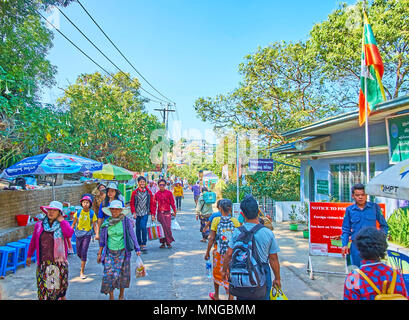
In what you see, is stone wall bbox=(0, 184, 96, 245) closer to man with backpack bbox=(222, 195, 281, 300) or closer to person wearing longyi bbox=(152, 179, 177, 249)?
person wearing longyi bbox=(152, 179, 177, 249)

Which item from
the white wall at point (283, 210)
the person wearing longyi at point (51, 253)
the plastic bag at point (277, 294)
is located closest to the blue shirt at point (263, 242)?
the plastic bag at point (277, 294)

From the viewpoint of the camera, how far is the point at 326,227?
5.92 m

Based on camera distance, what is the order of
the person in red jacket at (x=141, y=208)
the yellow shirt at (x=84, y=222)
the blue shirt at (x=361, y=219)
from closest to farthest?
the blue shirt at (x=361, y=219)
the yellow shirt at (x=84, y=222)
the person in red jacket at (x=141, y=208)

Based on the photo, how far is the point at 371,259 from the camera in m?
2.43

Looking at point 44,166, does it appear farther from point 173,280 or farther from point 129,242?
point 173,280

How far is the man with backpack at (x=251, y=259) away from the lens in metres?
2.93

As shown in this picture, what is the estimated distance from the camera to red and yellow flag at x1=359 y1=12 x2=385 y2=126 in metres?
6.18

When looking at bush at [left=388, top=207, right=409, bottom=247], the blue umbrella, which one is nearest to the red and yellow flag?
bush at [left=388, top=207, right=409, bottom=247]

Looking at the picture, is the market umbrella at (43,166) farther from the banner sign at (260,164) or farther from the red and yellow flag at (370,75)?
the red and yellow flag at (370,75)

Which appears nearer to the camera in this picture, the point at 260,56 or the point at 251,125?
the point at 260,56

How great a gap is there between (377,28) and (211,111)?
983 cm

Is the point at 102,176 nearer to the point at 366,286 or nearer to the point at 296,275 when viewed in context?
the point at 296,275

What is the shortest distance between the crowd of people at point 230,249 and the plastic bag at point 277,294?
0.11 feet
